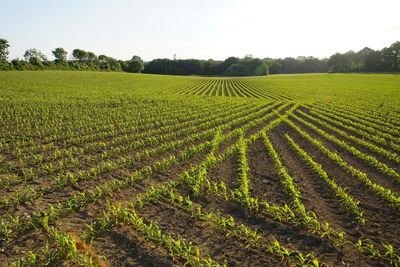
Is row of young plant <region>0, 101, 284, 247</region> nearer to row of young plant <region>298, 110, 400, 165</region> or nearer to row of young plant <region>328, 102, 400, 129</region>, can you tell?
row of young plant <region>298, 110, 400, 165</region>

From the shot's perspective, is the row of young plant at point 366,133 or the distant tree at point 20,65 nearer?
the row of young plant at point 366,133

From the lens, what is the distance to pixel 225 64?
147m

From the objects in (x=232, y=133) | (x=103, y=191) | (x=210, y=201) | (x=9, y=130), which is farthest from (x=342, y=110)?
(x=9, y=130)

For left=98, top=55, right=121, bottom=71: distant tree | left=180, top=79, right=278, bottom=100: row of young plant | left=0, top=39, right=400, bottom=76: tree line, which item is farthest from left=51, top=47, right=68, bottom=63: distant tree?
left=180, top=79, right=278, bottom=100: row of young plant

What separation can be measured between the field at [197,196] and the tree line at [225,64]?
78.8m

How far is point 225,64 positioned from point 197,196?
144 metres

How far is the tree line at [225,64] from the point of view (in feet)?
324

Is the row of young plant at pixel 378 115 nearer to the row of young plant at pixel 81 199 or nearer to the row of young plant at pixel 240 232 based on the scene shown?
the row of young plant at pixel 81 199

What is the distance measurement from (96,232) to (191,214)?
7.62ft

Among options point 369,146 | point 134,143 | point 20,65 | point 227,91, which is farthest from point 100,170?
point 20,65

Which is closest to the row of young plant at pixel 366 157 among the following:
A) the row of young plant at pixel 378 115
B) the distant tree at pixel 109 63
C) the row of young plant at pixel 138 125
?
the row of young plant at pixel 378 115

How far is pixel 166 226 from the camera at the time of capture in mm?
7066

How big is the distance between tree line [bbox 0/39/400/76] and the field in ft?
259

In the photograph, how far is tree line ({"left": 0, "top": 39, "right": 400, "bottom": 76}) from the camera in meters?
98.7
